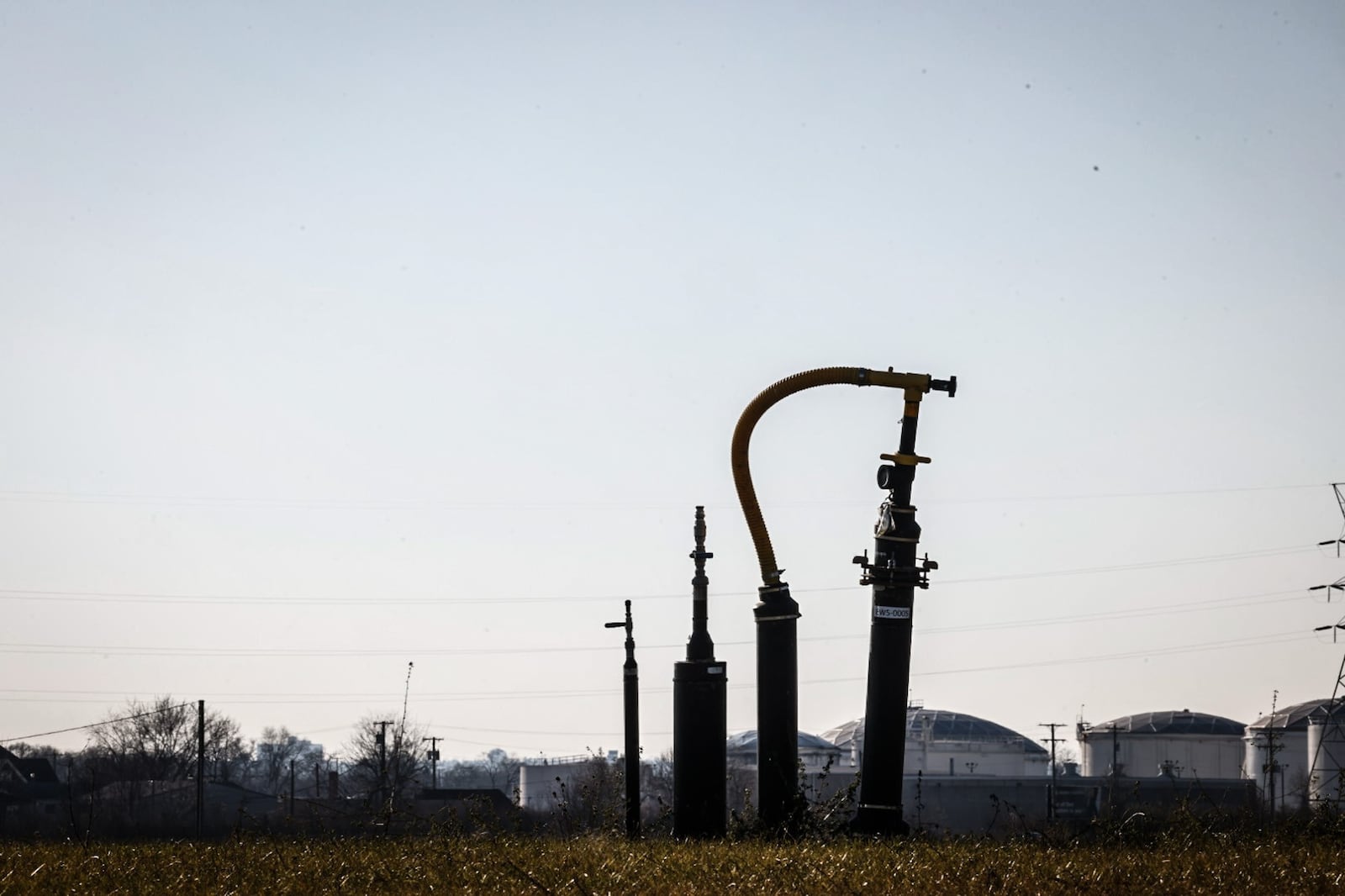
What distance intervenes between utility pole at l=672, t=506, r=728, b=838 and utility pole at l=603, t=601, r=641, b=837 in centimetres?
650

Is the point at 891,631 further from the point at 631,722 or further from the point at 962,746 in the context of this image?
the point at 962,746

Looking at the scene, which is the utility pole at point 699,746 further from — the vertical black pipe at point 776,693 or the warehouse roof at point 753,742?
the warehouse roof at point 753,742

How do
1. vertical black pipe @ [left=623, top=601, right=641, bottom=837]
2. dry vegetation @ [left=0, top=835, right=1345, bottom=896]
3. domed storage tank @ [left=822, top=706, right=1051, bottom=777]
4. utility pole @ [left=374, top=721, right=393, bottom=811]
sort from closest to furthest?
dry vegetation @ [left=0, top=835, right=1345, bottom=896]
vertical black pipe @ [left=623, top=601, right=641, bottom=837]
utility pole @ [left=374, top=721, right=393, bottom=811]
domed storage tank @ [left=822, top=706, right=1051, bottom=777]

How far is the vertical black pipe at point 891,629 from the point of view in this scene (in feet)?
57.0

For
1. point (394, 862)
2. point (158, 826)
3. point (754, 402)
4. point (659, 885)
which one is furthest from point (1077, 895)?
point (158, 826)

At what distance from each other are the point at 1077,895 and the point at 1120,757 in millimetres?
115962

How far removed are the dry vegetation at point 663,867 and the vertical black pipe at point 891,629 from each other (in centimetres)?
434

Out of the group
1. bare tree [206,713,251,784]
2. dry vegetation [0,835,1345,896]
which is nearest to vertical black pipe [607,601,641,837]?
dry vegetation [0,835,1345,896]

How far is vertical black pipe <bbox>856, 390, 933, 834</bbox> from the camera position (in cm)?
1736

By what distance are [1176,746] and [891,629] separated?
10787 centimetres

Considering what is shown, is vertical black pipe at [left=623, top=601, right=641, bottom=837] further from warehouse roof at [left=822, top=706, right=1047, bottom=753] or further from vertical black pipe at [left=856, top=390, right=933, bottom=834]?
warehouse roof at [left=822, top=706, right=1047, bottom=753]

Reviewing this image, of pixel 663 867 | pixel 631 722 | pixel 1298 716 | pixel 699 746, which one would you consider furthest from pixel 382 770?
pixel 1298 716

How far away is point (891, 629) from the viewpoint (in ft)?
57.0

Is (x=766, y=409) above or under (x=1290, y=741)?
above
